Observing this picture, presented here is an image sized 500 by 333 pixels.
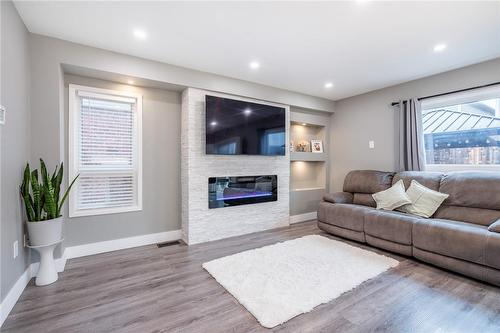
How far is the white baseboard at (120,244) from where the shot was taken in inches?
113

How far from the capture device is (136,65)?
2932 millimetres

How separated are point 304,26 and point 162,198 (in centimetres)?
287

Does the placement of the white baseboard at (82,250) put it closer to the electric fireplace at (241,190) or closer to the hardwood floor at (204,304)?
the hardwood floor at (204,304)

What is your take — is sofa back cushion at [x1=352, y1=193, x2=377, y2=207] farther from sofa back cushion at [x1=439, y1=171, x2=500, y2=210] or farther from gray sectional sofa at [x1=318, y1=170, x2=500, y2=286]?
sofa back cushion at [x1=439, y1=171, x2=500, y2=210]

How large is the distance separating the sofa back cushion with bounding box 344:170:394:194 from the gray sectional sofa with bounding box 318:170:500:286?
1 centimetres

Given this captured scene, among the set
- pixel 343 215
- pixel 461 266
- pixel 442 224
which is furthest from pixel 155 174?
pixel 461 266

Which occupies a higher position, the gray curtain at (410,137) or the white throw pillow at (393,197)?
the gray curtain at (410,137)

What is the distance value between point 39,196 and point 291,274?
255 centimetres

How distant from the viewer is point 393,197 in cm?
333

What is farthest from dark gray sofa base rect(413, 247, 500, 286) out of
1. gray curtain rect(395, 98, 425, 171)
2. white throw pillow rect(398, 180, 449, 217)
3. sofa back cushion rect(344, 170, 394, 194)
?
gray curtain rect(395, 98, 425, 171)

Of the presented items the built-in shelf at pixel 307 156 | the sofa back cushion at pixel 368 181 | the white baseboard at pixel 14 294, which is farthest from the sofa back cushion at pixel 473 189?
the white baseboard at pixel 14 294

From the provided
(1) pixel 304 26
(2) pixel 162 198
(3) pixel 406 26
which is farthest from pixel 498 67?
(2) pixel 162 198

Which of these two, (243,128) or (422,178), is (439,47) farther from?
(243,128)

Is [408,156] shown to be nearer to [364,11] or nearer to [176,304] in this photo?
[364,11]
